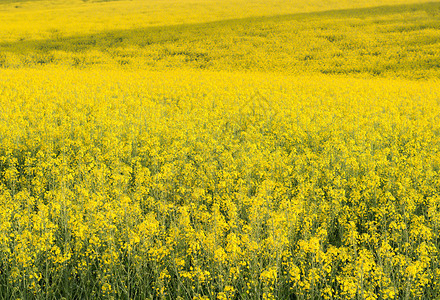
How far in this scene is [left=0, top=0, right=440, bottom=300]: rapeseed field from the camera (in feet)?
11.4

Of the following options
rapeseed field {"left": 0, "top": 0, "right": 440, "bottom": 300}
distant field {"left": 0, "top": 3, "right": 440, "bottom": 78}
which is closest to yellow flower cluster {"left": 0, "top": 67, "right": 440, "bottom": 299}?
rapeseed field {"left": 0, "top": 0, "right": 440, "bottom": 300}

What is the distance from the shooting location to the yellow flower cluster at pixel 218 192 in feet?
11.1

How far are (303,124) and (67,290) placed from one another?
609 centimetres

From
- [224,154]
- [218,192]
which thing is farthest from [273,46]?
[218,192]

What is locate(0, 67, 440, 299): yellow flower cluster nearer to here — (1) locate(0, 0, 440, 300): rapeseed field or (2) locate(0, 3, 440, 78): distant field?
(1) locate(0, 0, 440, 300): rapeseed field

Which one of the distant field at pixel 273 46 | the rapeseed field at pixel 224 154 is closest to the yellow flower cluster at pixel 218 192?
the rapeseed field at pixel 224 154

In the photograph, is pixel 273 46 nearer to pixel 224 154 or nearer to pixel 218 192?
pixel 224 154

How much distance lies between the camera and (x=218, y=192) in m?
5.33

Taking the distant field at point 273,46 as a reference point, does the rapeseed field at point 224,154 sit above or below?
below

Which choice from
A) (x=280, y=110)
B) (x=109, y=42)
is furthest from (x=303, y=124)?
(x=109, y=42)

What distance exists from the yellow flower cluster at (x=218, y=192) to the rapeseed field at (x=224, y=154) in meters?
0.04

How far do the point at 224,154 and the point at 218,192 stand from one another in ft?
2.90

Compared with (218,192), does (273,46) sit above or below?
above

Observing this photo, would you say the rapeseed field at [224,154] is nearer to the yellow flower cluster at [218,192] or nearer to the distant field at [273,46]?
the yellow flower cluster at [218,192]
